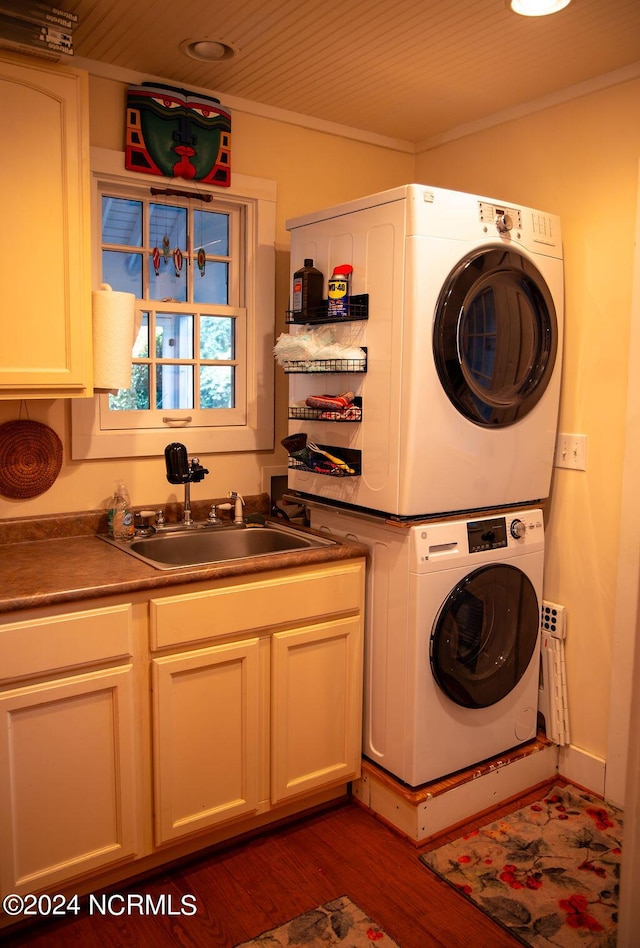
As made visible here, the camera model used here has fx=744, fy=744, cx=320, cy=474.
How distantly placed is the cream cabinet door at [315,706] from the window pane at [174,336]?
45.7 inches

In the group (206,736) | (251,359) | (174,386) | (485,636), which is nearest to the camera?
(206,736)

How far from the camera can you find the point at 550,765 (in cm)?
271

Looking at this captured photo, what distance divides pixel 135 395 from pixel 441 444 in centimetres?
115

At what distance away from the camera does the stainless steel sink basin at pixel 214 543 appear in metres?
2.53

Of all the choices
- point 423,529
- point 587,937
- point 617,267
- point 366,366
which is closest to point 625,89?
point 617,267

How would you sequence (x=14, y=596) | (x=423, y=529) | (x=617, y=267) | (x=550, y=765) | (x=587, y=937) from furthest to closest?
1. (x=550, y=765)
2. (x=617, y=267)
3. (x=423, y=529)
4. (x=587, y=937)
5. (x=14, y=596)

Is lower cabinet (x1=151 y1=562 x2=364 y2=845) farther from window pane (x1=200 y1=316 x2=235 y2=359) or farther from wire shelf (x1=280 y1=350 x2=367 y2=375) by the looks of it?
window pane (x1=200 y1=316 x2=235 y2=359)

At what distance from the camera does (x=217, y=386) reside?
2.93 m

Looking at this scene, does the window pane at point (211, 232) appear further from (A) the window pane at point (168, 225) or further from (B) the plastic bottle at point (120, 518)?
(B) the plastic bottle at point (120, 518)

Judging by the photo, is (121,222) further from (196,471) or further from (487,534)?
(487,534)

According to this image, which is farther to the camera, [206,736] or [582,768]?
[582,768]

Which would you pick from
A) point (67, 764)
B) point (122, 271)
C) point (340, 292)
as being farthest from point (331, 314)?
point (67, 764)

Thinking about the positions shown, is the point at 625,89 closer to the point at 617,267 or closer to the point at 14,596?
the point at 617,267

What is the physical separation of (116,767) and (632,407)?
6.28ft
